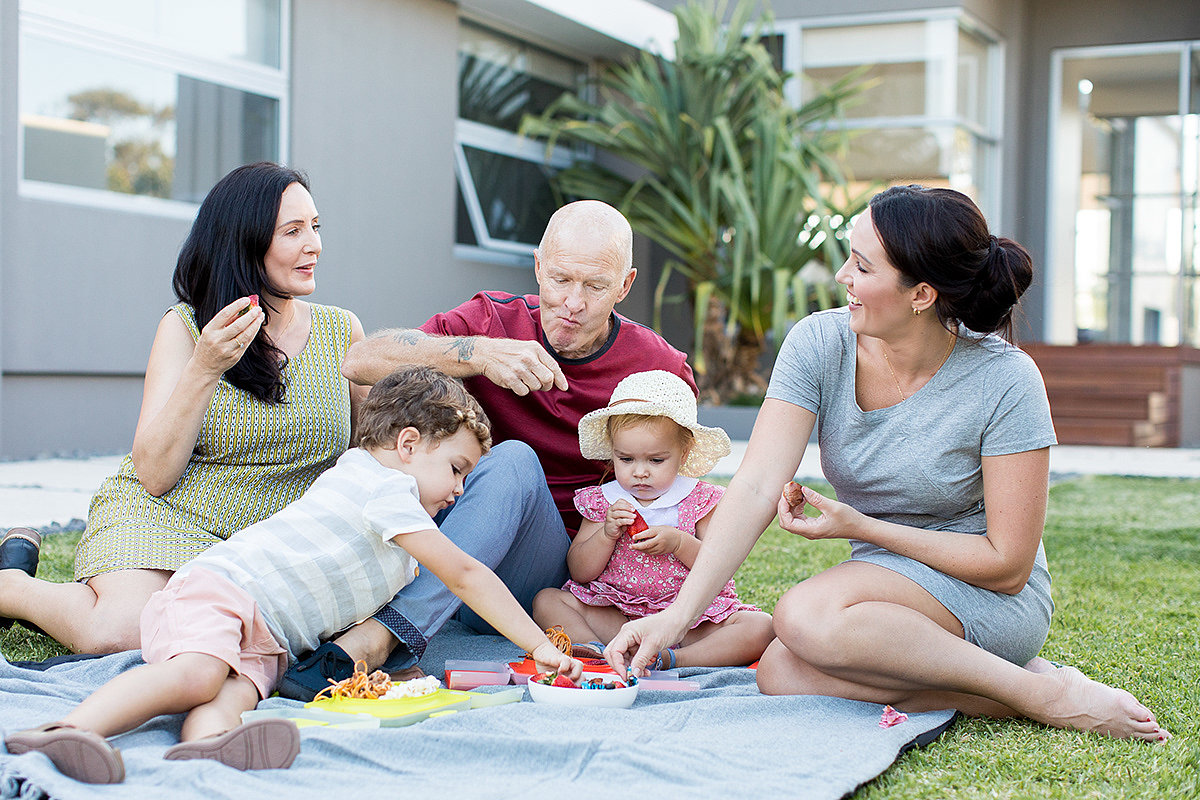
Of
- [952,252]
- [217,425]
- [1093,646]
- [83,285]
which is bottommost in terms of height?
[1093,646]

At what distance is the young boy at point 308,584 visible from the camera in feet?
5.64

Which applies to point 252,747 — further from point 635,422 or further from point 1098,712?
point 1098,712

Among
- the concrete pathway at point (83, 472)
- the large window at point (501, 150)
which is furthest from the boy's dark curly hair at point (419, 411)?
the large window at point (501, 150)

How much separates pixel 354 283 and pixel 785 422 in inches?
219

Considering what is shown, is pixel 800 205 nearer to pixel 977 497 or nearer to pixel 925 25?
pixel 925 25

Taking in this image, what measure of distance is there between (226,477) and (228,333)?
465mm

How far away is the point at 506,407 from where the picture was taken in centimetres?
271

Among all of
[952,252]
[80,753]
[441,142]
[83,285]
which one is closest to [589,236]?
[952,252]

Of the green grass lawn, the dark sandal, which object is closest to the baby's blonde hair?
the green grass lawn

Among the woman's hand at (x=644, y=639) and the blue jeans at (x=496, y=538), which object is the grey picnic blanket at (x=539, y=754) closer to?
the woman's hand at (x=644, y=639)

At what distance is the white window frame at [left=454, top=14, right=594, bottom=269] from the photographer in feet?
27.8

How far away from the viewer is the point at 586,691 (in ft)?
6.61

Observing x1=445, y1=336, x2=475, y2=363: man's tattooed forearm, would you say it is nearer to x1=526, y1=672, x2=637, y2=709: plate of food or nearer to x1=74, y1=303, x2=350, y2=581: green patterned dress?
x1=74, y1=303, x2=350, y2=581: green patterned dress

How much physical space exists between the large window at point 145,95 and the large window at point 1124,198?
25.3ft
